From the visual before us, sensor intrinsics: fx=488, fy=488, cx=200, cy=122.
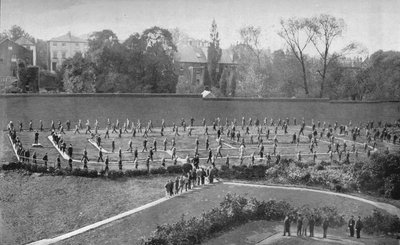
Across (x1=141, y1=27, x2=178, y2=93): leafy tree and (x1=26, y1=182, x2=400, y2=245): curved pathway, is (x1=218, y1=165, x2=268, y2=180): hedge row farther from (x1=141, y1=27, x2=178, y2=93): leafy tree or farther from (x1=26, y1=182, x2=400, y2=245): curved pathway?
(x1=141, y1=27, x2=178, y2=93): leafy tree

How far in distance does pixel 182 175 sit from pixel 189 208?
8.92 feet

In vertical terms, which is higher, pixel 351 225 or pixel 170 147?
pixel 170 147

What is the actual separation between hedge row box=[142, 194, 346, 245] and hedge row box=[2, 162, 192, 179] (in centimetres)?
397

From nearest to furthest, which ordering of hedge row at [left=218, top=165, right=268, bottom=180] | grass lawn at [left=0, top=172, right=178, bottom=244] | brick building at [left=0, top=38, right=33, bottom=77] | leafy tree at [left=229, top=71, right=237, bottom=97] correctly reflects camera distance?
grass lawn at [left=0, top=172, right=178, bottom=244], hedge row at [left=218, top=165, right=268, bottom=180], brick building at [left=0, top=38, right=33, bottom=77], leafy tree at [left=229, top=71, right=237, bottom=97]

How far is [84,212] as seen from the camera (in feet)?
47.2

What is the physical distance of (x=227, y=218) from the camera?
1280 cm

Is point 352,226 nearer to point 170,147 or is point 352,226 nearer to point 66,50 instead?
point 170,147

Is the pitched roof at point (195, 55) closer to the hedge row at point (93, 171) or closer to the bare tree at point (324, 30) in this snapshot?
the bare tree at point (324, 30)

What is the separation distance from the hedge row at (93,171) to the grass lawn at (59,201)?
0.26 metres

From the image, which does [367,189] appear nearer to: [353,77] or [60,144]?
[60,144]

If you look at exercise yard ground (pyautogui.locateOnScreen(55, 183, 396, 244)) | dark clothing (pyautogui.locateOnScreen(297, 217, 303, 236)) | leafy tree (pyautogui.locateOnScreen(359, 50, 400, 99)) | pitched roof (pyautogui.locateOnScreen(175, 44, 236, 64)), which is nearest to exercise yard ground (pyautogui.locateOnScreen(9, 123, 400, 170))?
leafy tree (pyautogui.locateOnScreen(359, 50, 400, 99))

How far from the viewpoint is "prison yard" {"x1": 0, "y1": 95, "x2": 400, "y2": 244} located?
42.0 ft

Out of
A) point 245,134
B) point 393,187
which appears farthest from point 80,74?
point 393,187

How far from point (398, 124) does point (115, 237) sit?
14.7 metres
